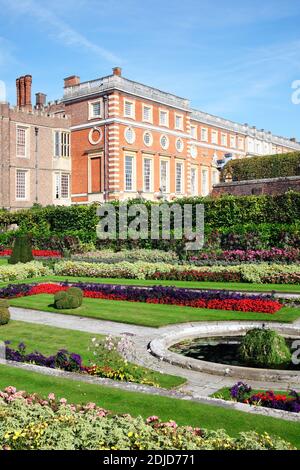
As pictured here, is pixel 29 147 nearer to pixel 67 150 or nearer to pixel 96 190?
pixel 67 150

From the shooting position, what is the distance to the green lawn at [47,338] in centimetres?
1042

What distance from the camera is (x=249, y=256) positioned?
24156 millimetres

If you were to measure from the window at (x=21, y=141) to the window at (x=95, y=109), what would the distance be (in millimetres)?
5827

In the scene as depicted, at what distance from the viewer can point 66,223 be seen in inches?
1375

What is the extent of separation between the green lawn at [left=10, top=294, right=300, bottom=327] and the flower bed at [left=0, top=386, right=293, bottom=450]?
693cm

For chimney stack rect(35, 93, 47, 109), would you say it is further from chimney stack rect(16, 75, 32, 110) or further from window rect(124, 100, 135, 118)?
window rect(124, 100, 135, 118)

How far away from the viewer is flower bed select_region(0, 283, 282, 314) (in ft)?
47.6

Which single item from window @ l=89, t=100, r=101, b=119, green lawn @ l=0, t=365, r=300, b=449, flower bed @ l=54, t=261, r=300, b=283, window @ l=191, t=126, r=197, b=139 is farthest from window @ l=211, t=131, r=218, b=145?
green lawn @ l=0, t=365, r=300, b=449

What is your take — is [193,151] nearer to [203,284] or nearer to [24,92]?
[24,92]

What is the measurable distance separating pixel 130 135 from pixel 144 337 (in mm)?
32500

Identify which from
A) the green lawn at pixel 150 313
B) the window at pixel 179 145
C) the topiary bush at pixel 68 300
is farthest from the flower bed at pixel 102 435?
the window at pixel 179 145

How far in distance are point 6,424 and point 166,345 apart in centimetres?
566

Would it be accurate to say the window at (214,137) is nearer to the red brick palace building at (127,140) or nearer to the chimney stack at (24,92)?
the red brick palace building at (127,140)

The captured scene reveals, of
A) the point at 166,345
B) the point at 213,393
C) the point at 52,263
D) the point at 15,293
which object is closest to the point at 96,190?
the point at 52,263
